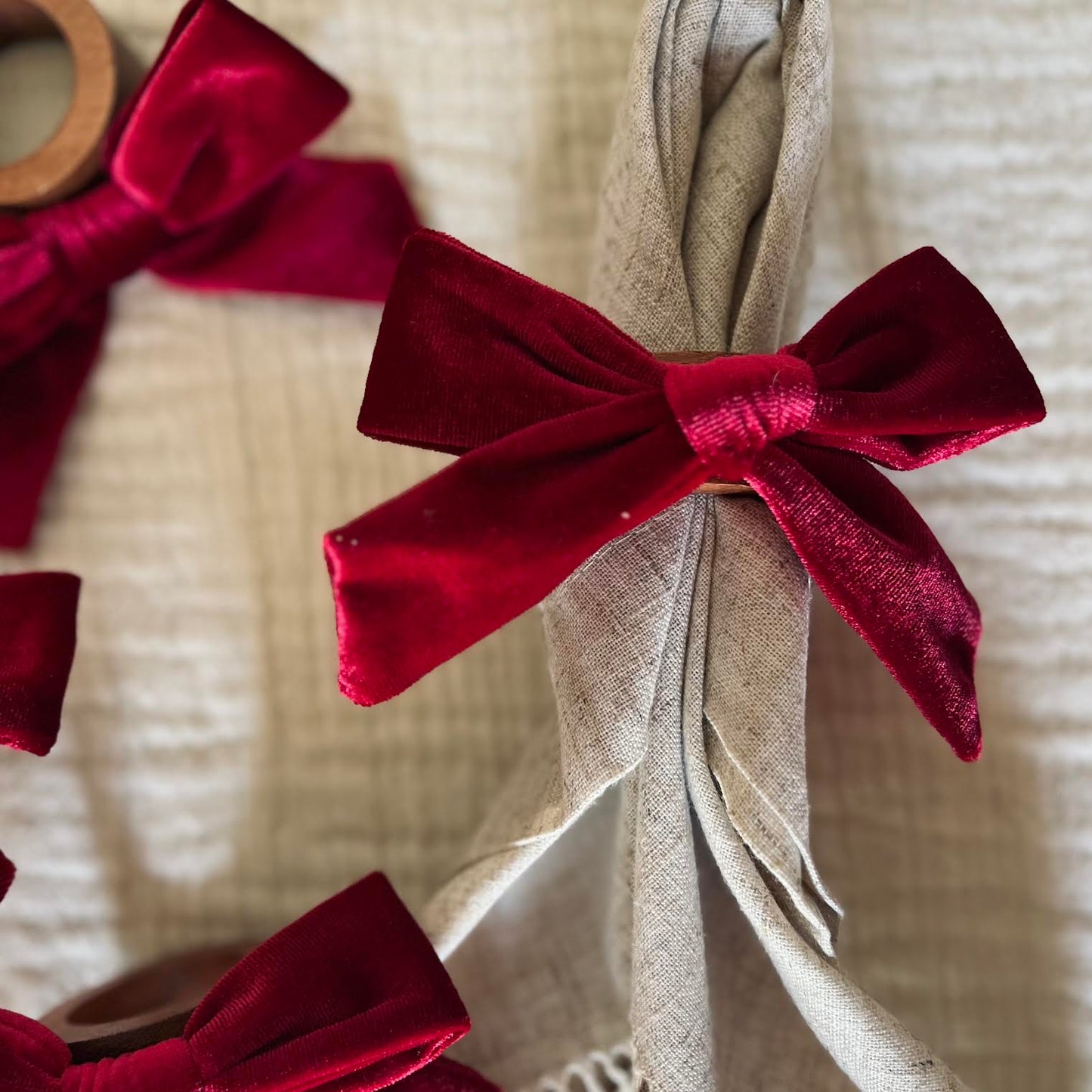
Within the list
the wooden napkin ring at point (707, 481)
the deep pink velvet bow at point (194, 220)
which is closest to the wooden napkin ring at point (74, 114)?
the deep pink velvet bow at point (194, 220)

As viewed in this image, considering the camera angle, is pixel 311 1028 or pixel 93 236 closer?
pixel 311 1028

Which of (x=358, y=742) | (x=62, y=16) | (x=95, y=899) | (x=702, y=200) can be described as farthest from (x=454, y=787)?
(x=62, y=16)

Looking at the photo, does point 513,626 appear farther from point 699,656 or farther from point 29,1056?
point 29,1056

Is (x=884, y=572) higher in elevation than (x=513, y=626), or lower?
higher

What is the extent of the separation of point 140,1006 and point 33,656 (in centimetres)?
18

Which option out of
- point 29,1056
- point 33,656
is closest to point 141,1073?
point 29,1056

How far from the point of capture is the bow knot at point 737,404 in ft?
1.12

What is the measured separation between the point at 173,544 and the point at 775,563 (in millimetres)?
316

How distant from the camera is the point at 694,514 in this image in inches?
16.0

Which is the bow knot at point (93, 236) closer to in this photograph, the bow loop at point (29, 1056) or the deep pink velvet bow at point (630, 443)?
the deep pink velvet bow at point (630, 443)

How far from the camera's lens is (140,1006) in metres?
0.50

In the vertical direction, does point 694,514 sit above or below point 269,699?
above

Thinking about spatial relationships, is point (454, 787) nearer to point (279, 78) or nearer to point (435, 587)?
point (435, 587)

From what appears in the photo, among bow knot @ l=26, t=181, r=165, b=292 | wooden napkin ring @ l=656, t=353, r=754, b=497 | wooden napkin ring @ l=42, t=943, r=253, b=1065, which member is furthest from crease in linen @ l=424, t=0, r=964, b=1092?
bow knot @ l=26, t=181, r=165, b=292
